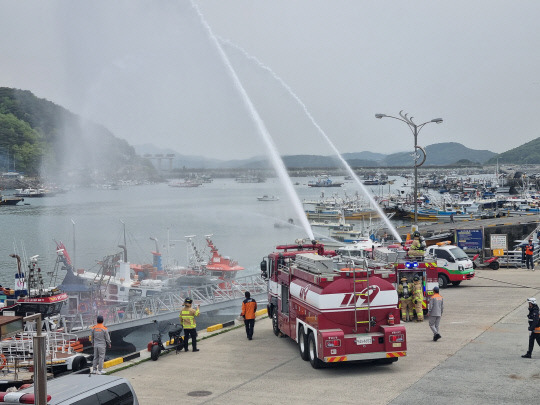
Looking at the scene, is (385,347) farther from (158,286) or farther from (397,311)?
(158,286)

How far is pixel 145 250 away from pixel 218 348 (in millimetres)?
54202

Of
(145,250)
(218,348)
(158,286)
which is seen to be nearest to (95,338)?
(218,348)

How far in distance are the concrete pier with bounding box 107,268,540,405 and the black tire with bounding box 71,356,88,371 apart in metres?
0.90

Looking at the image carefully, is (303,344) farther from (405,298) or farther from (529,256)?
(529,256)

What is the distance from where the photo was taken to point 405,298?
21.7m

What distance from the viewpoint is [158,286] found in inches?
1462

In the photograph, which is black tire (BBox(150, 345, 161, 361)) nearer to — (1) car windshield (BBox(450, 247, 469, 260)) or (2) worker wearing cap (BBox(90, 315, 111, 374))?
(2) worker wearing cap (BBox(90, 315, 111, 374))

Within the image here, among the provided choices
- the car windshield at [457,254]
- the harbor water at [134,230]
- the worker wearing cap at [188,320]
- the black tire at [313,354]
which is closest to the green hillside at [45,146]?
the harbor water at [134,230]

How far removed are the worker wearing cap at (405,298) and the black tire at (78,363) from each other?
9854mm

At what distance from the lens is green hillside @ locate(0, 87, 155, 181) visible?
448 ft

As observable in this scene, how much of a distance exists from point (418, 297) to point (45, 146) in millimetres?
131263

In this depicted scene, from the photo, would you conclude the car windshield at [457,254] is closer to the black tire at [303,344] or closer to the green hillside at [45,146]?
the black tire at [303,344]

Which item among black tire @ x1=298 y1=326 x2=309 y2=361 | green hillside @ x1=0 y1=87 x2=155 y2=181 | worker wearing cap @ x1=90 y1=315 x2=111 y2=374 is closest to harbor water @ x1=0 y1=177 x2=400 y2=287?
green hillside @ x1=0 y1=87 x2=155 y2=181

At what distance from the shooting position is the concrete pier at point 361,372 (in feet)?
45.5
